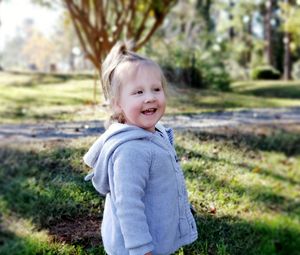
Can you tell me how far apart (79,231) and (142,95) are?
1367mm

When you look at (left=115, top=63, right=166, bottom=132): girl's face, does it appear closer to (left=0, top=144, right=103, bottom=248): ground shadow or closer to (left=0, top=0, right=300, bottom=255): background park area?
(left=0, top=0, right=300, bottom=255): background park area

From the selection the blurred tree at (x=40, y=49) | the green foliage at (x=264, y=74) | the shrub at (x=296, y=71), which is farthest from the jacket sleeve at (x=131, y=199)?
the blurred tree at (x=40, y=49)

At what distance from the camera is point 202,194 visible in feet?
12.8

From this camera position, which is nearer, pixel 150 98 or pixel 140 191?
pixel 140 191

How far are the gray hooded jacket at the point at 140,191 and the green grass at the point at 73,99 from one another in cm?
365

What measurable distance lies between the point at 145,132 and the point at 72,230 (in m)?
1.31

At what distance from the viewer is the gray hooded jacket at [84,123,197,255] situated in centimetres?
211

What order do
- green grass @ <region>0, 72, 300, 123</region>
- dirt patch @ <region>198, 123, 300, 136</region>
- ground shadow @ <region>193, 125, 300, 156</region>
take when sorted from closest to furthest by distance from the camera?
ground shadow @ <region>193, 125, 300, 156</region>
dirt patch @ <region>198, 123, 300, 136</region>
green grass @ <region>0, 72, 300, 123</region>

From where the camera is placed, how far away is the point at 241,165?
A: 18.0ft

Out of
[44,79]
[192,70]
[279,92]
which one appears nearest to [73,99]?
[192,70]

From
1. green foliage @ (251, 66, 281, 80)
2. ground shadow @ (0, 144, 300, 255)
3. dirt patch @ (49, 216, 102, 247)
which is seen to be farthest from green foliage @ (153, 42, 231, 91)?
dirt patch @ (49, 216, 102, 247)

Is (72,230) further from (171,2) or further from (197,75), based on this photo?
(197,75)

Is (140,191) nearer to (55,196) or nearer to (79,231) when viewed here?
(79,231)

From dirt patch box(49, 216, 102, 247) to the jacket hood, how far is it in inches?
37.1
